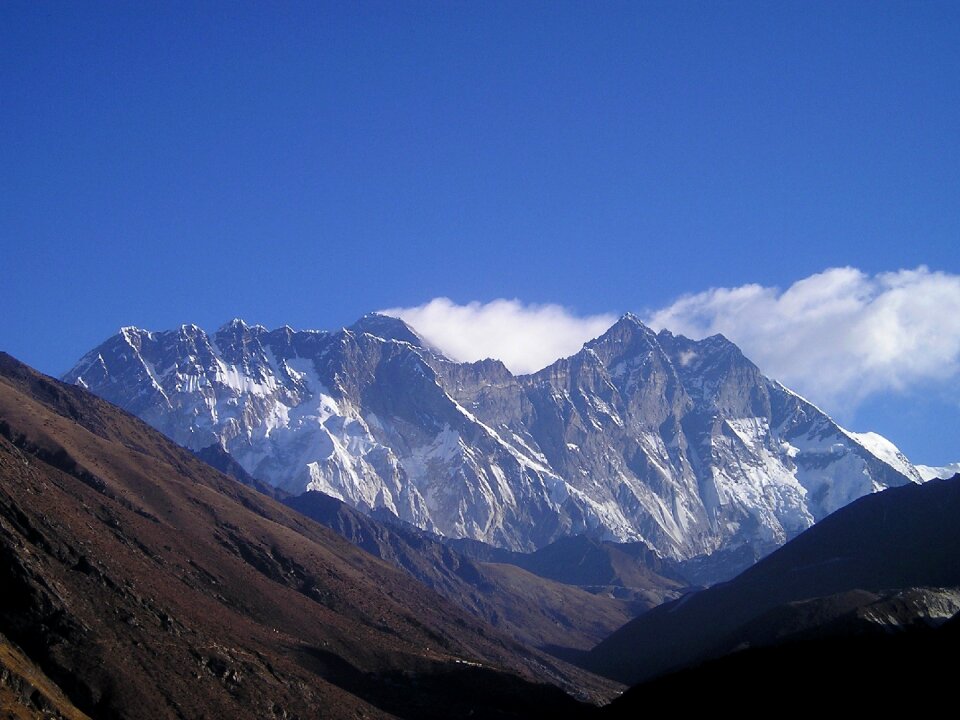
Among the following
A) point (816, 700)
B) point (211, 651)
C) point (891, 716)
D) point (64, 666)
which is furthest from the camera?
point (211, 651)

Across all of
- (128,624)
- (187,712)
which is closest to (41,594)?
(128,624)

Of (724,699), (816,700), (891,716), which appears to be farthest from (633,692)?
(891,716)

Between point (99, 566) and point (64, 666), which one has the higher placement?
point (99, 566)

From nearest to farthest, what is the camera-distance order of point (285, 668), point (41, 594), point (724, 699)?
point (724, 699), point (41, 594), point (285, 668)

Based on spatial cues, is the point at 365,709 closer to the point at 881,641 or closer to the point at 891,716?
the point at 881,641

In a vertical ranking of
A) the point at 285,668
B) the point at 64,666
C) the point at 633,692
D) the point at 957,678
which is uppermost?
the point at 957,678

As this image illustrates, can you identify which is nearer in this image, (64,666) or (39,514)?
(64,666)

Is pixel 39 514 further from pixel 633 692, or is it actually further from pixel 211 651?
pixel 633 692

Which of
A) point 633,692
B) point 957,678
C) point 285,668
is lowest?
point 285,668

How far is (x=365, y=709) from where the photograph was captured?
655 feet

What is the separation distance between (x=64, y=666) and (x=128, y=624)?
19509 mm

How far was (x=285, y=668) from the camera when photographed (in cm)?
19788

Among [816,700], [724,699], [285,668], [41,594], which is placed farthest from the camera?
[285,668]

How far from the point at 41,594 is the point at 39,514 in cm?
2978
